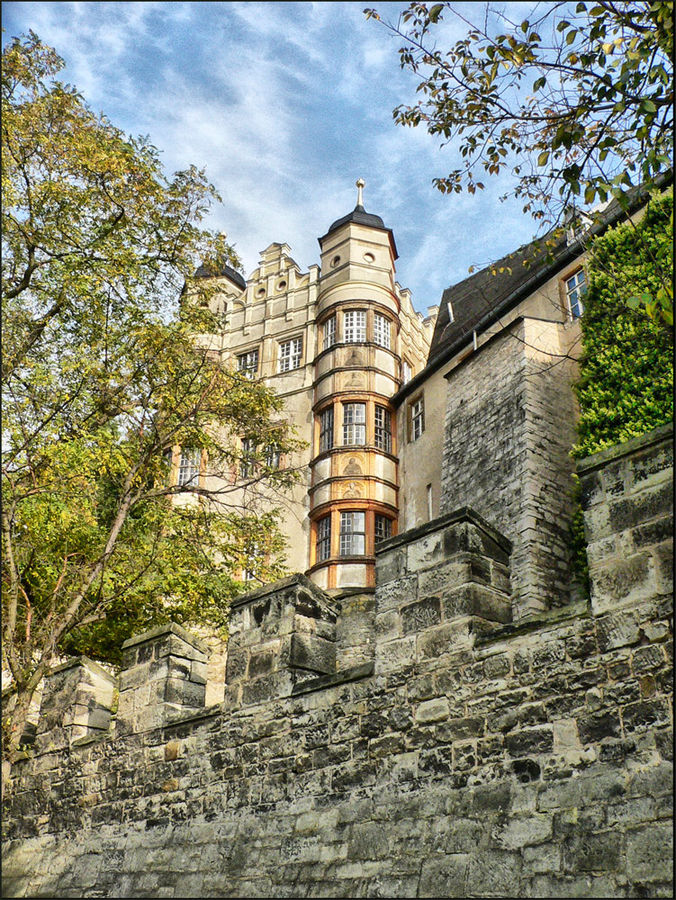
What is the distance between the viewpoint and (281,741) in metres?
6.84

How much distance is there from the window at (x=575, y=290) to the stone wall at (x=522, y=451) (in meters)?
0.62

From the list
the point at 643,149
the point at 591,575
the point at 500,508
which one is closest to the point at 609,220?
the point at 500,508

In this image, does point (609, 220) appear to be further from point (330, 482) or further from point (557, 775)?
point (557, 775)

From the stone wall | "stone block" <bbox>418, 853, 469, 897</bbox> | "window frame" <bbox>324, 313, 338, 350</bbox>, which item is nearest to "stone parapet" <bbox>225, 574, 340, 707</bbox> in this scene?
"stone block" <bbox>418, 853, 469, 897</bbox>

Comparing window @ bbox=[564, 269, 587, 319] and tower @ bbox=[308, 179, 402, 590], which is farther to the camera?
tower @ bbox=[308, 179, 402, 590]

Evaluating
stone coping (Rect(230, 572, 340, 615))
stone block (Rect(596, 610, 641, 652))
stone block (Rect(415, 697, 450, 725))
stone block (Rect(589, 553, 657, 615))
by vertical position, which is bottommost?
stone block (Rect(415, 697, 450, 725))

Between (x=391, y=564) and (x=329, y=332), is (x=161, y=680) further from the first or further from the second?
(x=329, y=332)

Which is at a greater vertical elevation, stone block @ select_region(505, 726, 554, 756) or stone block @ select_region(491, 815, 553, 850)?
stone block @ select_region(505, 726, 554, 756)

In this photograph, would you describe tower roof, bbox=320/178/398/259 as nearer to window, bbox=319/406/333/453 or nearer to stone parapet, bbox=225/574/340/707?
window, bbox=319/406/333/453

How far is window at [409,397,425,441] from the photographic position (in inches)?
860

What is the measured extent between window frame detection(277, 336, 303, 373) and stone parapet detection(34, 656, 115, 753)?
55.3 feet

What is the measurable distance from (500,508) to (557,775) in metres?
10.3

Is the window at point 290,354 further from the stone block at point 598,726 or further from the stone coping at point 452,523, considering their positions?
the stone block at point 598,726

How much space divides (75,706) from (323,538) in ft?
42.2
